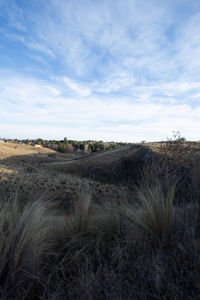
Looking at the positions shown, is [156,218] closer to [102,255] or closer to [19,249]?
[102,255]

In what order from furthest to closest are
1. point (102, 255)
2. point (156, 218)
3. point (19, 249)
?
point (156, 218) < point (102, 255) < point (19, 249)

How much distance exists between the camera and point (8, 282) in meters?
1.48

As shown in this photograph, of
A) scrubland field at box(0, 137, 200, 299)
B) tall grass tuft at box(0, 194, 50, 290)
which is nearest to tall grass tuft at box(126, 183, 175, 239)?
scrubland field at box(0, 137, 200, 299)

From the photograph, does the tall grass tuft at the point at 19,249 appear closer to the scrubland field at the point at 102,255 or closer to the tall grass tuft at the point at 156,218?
the scrubland field at the point at 102,255

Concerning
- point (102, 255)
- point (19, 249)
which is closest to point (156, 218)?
point (102, 255)

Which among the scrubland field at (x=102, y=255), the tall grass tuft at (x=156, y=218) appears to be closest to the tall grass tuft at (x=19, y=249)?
the scrubland field at (x=102, y=255)

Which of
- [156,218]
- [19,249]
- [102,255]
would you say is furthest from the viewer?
[156,218]

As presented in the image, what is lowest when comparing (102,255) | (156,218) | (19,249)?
(102,255)

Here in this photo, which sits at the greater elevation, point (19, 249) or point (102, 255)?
point (19, 249)

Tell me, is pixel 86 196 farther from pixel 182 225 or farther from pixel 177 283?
pixel 177 283

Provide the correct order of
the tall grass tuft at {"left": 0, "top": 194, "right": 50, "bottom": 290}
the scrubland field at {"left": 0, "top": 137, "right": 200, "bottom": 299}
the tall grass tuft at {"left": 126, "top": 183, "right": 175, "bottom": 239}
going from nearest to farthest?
the scrubland field at {"left": 0, "top": 137, "right": 200, "bottom": 299} < the tall grass tuft at {"left": 0, "top": 194, "right": 50, "bottom": 290} < the tall grass tuft at {"left": 126, "top": 183, "right": 175, "bottom": 239}

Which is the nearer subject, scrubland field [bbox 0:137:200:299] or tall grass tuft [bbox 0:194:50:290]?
scrubland field [bbox 0:137:200:299]

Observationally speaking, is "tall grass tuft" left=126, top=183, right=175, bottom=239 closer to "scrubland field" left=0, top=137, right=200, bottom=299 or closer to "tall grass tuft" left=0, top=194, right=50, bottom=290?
"scrubland field" left=0, top=137, right=200, bottom=299

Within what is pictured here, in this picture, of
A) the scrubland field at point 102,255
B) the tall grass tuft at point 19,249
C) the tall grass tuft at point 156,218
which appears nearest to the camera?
the scrubland field at point 102,255
